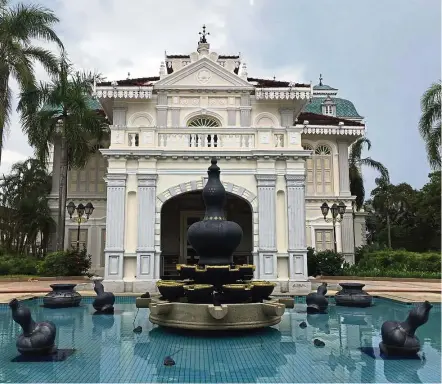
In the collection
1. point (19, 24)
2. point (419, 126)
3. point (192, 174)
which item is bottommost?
point (192, 174)

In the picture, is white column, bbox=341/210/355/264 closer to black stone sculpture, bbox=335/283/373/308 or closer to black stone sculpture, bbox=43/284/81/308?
black stone sculpture, bbox=335/283/373/308

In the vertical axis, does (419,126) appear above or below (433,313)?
above

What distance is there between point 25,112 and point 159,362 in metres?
20.0

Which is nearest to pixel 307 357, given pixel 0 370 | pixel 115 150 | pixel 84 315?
pixel 0 370

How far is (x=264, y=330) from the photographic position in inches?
364

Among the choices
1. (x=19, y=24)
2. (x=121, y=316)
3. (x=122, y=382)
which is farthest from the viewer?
(x=19, y=24)

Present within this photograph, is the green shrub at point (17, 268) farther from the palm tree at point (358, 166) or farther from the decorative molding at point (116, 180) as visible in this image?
the palm tree at point (358, 166)

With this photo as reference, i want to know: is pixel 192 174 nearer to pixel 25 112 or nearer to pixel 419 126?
pixel 25 112

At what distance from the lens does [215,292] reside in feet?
30.7

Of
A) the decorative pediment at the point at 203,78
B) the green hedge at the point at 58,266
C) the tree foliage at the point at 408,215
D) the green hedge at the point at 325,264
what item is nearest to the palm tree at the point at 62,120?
the green hedge at the point at 58,266

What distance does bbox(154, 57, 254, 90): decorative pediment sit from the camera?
2255 centimetres

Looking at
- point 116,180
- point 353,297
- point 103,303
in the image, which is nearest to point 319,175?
point 116,180

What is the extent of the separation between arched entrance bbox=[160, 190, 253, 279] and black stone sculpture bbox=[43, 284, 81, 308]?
8.95m

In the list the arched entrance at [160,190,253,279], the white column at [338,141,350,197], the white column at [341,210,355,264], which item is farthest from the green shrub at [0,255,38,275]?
the white column at [338,141,350,197]
